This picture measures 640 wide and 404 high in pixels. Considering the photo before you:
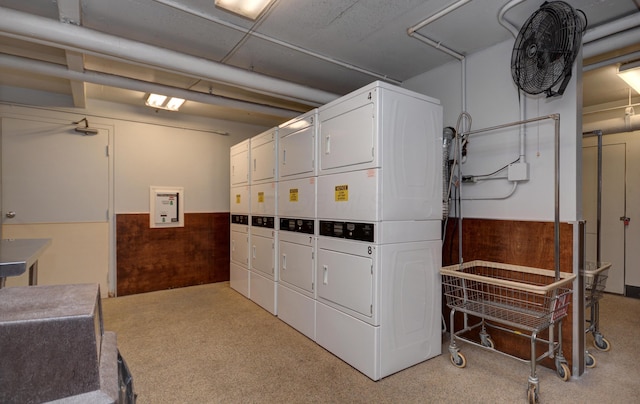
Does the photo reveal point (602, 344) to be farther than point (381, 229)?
Yes

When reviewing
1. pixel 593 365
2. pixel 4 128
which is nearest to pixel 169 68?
pixel 4 128

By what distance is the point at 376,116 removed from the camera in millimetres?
2359

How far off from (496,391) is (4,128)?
5625 millimetres

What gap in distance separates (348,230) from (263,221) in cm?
168

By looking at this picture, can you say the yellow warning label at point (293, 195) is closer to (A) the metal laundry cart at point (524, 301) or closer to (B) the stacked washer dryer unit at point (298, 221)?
(B) the stacked washer dryer unit at point (298, 221)

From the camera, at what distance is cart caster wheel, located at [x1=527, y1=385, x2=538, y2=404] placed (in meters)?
2.05

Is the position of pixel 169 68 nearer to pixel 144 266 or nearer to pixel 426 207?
pixel 426 207

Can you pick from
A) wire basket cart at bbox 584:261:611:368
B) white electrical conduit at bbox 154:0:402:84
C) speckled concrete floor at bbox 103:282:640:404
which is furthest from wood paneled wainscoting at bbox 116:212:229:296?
wire basket cart at bbox 584:261:611:368

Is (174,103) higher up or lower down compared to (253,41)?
lower down

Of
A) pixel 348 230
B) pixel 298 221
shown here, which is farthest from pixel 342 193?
pixel 298 221

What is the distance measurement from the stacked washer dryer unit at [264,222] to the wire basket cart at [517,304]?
1.91 m

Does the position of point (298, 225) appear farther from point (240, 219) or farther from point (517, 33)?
point (517, 33)

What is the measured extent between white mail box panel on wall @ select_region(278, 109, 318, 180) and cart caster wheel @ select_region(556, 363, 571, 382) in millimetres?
2406

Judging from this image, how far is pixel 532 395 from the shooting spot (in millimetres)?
2061
